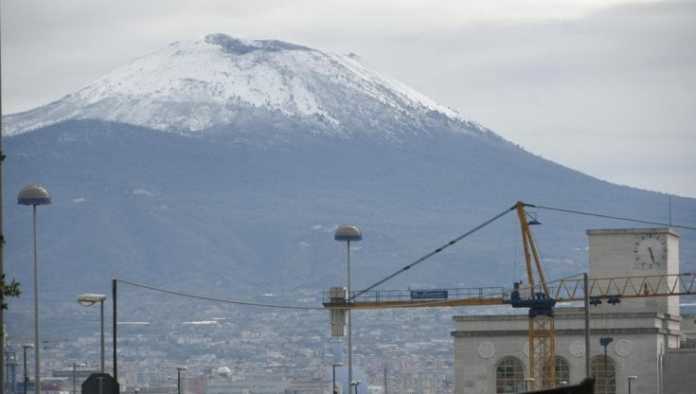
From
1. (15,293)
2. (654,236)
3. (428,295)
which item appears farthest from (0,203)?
(428,295)

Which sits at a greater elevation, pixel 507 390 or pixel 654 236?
pixel 654 236

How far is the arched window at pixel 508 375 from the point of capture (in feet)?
424

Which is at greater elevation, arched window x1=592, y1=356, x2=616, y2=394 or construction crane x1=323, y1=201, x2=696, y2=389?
construction crane x1=323, y1=201, x2=696, y2=389

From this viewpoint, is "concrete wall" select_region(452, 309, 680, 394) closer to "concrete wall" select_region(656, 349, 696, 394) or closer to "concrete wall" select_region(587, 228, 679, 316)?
"concrete wall" select_region(656, 349, 696, 394)

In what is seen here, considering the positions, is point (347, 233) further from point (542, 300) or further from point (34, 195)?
point (34, 195)

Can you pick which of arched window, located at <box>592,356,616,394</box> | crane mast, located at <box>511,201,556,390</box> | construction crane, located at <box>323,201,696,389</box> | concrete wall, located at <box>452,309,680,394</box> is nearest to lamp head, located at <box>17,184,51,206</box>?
construction crane, located at <box>323,201,696,389</box>

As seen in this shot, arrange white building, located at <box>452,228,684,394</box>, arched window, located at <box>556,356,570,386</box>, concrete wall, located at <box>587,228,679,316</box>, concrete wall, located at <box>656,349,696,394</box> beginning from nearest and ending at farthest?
concrete wall, located at <box>656,349,696,394</box>, white building, located at <box>452,228,684,394</box>, arched window, located at <box>556,356,570,386</box>, concrete wall, located at <box>587,228,679,316</box>

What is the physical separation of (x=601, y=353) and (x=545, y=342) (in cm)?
360

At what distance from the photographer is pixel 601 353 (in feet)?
416

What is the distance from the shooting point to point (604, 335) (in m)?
128

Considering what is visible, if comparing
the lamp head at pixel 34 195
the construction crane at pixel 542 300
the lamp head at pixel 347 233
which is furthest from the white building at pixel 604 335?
the lamp head at pixel 34 195

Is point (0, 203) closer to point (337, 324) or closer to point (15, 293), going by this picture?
point (15, 293)

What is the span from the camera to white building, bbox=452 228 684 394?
418ft

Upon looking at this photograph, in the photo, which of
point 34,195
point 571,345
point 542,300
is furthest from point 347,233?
point 34,195
